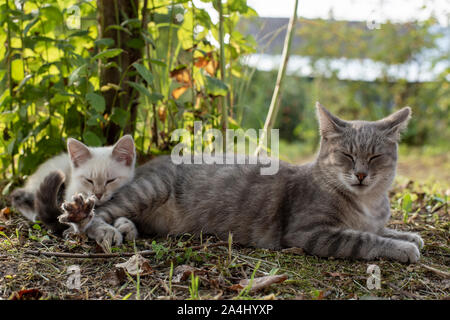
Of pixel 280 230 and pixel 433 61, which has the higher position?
pixel 433 61

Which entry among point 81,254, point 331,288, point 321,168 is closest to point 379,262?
point 331,288

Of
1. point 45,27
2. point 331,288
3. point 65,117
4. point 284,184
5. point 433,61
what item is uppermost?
point 433,61

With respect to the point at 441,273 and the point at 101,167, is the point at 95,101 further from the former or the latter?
the point at 441,273

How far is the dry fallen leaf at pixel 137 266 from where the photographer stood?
74.5 inches

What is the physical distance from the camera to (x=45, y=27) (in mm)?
2967

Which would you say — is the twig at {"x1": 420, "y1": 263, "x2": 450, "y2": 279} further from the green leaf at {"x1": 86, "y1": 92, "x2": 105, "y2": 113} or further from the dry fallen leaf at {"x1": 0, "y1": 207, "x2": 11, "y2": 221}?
the dry fallen leaf at {"x1": 0, "y1": 207, "x2": 11, "y2": 221}

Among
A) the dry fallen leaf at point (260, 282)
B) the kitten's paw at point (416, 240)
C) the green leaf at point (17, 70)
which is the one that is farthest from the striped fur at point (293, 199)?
the green leaf at point (17, 70)

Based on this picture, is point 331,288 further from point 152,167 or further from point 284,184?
point 152,167

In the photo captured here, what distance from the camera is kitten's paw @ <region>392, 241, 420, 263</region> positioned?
2.17 metres

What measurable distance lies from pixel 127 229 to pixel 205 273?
0.76 meters

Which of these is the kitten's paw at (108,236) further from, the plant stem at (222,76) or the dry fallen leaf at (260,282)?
the plant stem at (222,76)

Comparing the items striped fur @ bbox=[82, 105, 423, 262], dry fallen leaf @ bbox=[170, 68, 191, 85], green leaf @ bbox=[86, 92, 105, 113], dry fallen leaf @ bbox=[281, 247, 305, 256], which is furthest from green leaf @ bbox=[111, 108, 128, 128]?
dry fallen leaf @ bbox=[281, 247, 305, 256]

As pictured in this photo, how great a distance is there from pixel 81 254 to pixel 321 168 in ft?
5.04

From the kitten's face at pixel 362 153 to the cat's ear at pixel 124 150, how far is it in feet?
4.29
